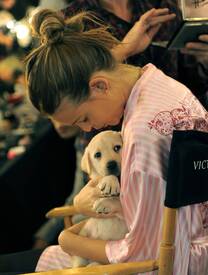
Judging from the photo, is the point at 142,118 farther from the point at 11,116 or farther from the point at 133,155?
the point at 11,116

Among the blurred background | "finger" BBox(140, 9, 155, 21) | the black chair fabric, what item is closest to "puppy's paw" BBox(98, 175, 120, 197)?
the black chair fabric

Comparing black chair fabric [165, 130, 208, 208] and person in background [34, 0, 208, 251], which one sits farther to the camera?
person in background [34, 0, 208, 251]

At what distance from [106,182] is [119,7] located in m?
0.71

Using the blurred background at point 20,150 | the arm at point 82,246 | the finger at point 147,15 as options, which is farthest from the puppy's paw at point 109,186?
the blurred background at point 20,150

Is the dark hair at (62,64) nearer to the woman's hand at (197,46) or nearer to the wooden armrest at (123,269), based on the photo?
the wooden armrest at (123,269)

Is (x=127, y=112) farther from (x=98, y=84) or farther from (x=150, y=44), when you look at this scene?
(x=150, y=44)

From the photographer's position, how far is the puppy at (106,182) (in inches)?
51.1

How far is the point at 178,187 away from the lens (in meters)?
1.09

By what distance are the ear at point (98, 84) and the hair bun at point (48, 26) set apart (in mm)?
120

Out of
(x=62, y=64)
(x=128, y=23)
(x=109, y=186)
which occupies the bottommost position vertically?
(x=109, y=186)

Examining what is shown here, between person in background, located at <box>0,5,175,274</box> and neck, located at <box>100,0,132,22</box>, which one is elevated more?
neck, located at <box>100,0,132,22</box>

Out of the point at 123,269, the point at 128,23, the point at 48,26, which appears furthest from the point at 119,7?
the point at 123,269

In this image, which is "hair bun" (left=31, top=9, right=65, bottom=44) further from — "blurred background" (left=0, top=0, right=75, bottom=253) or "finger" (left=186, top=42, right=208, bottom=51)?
"blurred background" (left=0, top=0, right=75, bottom=253)

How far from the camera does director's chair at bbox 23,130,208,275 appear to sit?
3.56 ft
